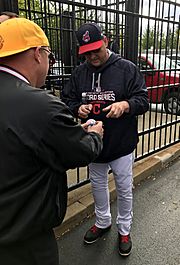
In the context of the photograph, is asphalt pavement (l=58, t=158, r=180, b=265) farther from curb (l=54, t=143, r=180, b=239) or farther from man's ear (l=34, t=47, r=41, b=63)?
man's ear (l=34, t=47, r=41, b=63)

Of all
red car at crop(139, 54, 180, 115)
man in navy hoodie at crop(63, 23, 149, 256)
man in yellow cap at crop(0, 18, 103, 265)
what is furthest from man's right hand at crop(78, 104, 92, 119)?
red car at crop(139, 54, 180, 115)

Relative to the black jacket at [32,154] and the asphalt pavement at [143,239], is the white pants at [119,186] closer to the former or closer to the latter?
the asphalt pavement at [143,239]

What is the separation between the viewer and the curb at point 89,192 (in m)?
2.81

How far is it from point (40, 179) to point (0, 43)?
645mm

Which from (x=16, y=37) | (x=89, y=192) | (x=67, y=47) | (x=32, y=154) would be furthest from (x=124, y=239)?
(x=67, y=47)

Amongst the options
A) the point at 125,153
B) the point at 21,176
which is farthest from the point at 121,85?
the point at 21,176

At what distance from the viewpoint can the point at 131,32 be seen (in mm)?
3508

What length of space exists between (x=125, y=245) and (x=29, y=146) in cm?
168

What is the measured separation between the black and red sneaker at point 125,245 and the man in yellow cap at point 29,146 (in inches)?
47.4

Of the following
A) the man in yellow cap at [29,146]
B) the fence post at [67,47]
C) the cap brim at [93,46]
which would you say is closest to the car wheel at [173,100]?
the fence post at [67,47]

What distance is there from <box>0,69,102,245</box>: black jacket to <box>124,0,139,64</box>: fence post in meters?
2.46

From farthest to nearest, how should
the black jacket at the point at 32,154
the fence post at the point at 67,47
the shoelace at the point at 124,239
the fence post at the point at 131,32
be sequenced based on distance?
the fence post at the point at 67,47
the fence post at the point at 131,32
the shoelace at the point at 124,239
the black jacket at the point at 32,154

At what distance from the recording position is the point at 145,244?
8.39ft

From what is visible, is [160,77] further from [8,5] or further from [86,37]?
[8,5]
